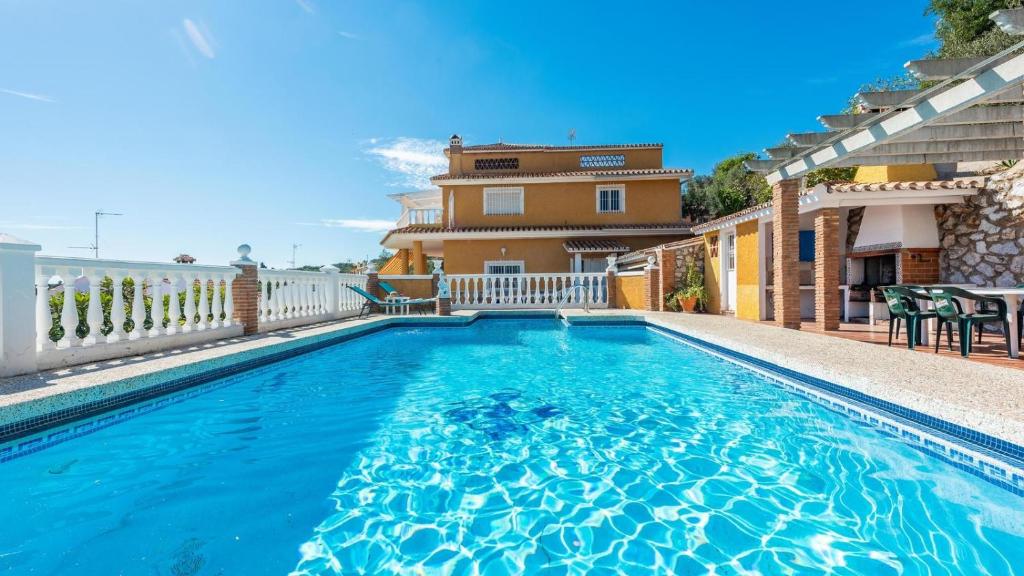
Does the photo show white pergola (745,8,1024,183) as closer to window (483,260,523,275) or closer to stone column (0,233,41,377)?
stone column (0,233,41,377)

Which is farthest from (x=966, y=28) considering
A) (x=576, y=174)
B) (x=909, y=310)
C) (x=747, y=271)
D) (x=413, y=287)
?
(x=413, y=287)

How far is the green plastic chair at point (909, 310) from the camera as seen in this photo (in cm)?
681

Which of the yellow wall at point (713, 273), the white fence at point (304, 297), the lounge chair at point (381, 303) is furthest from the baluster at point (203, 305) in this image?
the yellow wall at point (713, 273)

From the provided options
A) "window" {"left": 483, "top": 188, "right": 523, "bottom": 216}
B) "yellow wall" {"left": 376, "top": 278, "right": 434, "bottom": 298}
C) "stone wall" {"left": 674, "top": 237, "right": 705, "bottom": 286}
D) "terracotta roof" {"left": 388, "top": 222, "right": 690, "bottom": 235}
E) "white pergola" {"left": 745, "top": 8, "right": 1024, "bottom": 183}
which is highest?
"window" {"left": 483, "top": 188, "right": 523, "bottom": 216}

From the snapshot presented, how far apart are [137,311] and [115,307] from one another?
0.91 ft

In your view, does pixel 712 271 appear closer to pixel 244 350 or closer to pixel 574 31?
pixel 574 31

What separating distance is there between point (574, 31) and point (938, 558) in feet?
60.8

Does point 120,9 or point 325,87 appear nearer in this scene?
point 120,9

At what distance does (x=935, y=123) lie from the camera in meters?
7.60

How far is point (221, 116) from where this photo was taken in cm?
1777

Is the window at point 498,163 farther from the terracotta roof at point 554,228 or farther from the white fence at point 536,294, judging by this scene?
the white fence at point 536,294

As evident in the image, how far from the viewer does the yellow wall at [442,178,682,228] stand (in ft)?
74.7

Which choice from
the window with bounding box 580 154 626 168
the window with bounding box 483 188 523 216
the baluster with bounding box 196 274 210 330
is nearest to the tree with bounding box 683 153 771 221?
the window with bounding box 580 154 626 168

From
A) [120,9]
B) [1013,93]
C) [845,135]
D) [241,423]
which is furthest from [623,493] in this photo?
[120,9]
